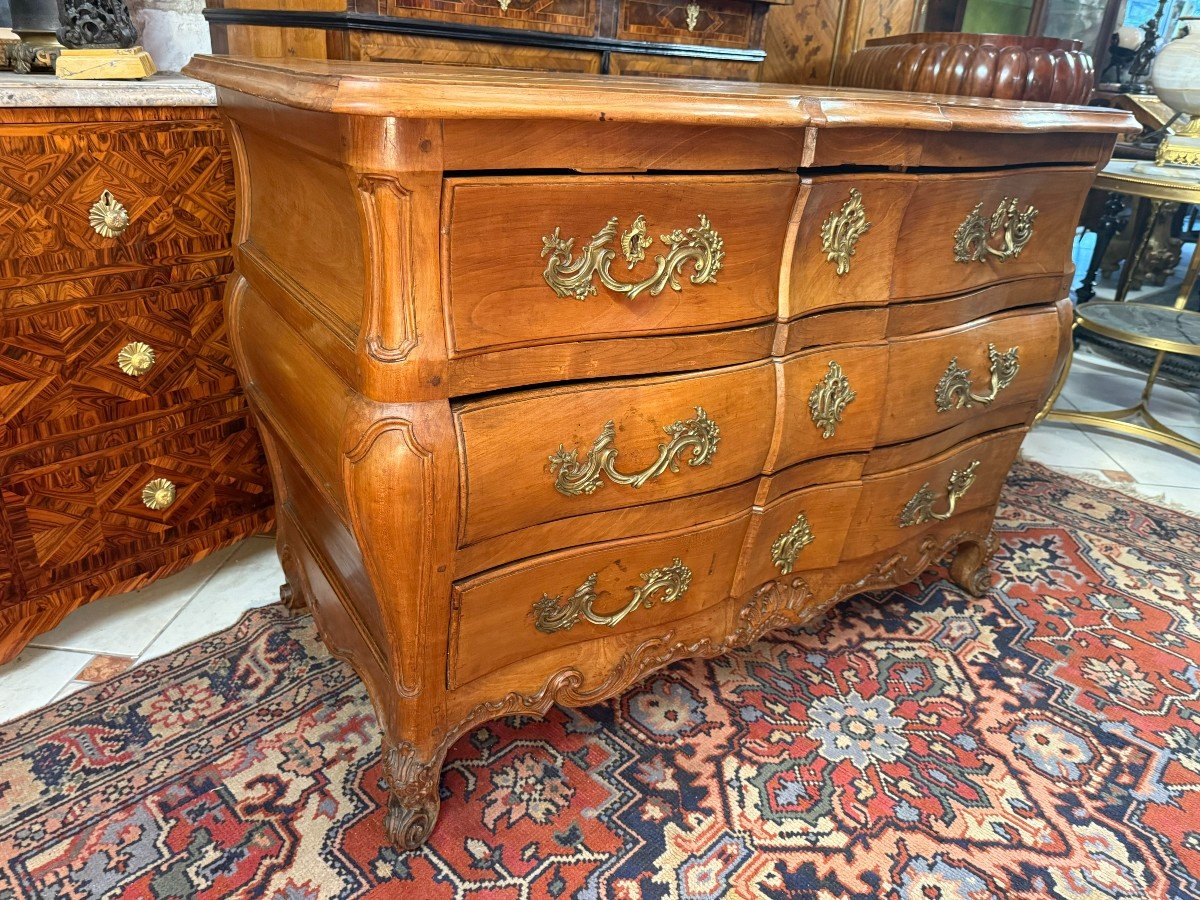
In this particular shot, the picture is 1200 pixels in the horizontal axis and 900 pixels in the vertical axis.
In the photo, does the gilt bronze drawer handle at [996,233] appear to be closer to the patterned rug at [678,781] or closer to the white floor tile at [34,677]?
the patterned rug at [678,781]

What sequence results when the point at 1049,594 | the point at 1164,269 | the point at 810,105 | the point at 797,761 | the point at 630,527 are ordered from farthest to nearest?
the point at 1164,269 → the point at 1049,594 → the point at 797,761 → the point at 630,527 → the point at 810,105

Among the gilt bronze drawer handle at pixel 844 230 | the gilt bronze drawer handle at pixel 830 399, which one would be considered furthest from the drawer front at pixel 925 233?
the gilt bronze drawer handle at pixel 830 399

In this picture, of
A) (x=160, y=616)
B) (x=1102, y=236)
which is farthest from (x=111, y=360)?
(x=1102, y=236)

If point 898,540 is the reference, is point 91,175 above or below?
above

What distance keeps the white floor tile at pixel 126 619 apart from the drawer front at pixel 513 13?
133 cm

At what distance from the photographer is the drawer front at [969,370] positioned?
4.72ft

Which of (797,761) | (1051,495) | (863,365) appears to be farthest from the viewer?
(1051,495)

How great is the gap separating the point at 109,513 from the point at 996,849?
5.68 feet

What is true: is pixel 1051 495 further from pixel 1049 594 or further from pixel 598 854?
pixel 598 854

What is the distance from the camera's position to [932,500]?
1.67 meters

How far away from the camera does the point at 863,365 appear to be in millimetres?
1356

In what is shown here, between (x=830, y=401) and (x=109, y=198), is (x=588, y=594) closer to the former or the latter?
(x=830, y=401)

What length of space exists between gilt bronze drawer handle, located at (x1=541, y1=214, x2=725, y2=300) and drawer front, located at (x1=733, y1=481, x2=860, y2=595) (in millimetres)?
442

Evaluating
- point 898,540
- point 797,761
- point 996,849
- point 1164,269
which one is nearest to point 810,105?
point 898,540
